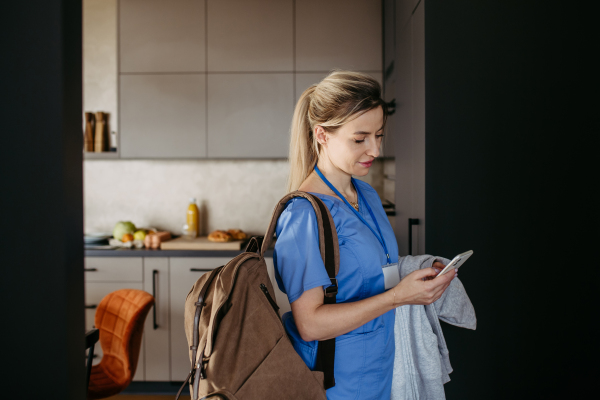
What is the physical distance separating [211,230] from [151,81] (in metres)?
1.13

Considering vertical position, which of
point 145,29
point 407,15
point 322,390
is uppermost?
point 145,29

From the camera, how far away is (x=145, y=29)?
2.81 m

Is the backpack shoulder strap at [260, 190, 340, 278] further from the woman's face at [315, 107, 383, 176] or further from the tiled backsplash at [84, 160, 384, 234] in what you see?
the tiled backsplash at [84, 160, 384, 234]

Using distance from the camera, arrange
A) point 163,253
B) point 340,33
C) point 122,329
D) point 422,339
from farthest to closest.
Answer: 1. point 340,33
2. point 163,253
3. point 122,329
4. point 422,339

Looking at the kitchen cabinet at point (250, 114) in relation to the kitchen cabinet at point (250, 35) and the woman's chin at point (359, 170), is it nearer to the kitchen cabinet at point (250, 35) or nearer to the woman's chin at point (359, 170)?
the kitchen cabinet at point (250, 35)

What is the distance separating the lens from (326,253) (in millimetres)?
854

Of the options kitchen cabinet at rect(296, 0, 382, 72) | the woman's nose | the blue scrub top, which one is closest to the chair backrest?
the blue scrub top

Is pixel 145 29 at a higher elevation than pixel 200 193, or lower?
higher

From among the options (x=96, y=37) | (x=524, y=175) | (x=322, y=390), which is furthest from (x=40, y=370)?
(x=96, y=37)

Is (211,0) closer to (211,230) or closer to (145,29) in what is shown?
(145,29)

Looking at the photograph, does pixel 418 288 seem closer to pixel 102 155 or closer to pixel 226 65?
pixel 226 65

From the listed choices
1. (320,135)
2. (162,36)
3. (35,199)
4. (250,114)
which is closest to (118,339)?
(35,199)

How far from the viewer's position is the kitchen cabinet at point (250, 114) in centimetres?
282

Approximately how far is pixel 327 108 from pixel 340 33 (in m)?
2.05
